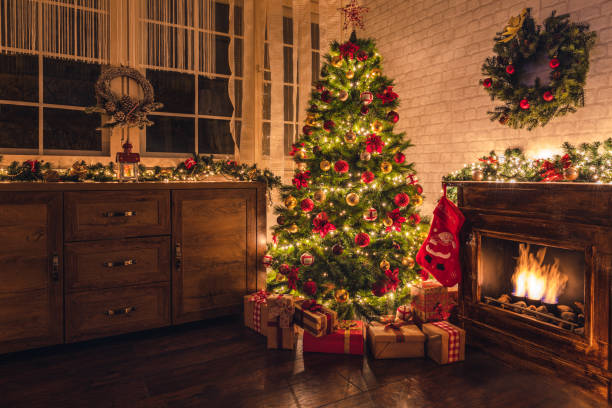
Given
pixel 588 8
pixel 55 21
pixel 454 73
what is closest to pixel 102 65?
pixel 55 21

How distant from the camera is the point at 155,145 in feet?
10.5

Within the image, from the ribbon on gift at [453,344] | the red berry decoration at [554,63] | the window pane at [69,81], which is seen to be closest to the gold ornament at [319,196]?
the ribbon on gift at [453,344]

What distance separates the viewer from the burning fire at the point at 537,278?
212 centimetres

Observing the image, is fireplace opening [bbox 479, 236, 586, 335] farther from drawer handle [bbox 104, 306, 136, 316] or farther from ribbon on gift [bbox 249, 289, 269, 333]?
drawer handle [bbox 104, 306, 136, 316]

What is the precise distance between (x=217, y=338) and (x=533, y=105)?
260 cm

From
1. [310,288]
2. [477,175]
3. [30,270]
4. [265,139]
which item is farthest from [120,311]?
[477,175]

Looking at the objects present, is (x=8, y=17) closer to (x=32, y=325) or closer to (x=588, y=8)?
(x=32, y=325)

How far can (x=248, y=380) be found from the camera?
1.92 meters

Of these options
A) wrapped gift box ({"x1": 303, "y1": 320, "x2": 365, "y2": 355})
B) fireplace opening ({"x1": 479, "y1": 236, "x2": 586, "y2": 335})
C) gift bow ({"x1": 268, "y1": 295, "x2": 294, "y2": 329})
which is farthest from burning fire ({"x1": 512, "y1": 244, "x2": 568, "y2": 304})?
gift bow ({"x1": 268, "y1": 295, "x2": 294, "y2": 329})

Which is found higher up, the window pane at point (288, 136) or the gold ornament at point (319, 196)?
the window pane at point (288, 136)

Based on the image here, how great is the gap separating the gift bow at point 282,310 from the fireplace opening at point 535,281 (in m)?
1.19

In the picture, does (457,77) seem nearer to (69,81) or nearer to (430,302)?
(430,302)

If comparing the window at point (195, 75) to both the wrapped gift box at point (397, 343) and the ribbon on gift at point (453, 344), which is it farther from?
the ribbon on gift at point (453, 344)

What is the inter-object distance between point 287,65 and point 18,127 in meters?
2.21
